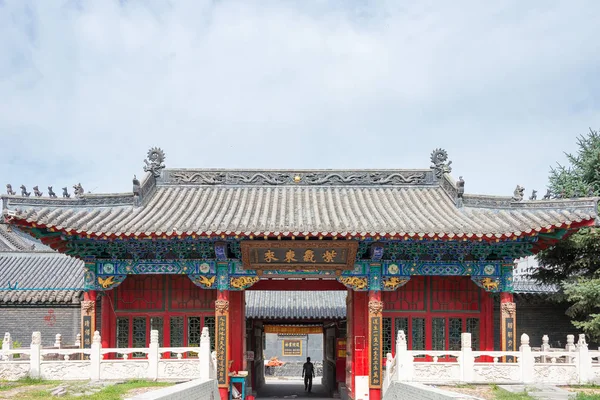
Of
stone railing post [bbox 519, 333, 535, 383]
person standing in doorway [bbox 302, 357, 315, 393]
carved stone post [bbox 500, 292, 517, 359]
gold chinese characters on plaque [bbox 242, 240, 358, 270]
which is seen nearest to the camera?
stone railing post [bbox 519, 333, 535, 383]

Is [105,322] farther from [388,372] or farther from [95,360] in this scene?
[388,372]

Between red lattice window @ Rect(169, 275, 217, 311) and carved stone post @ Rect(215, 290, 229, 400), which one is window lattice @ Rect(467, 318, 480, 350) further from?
red lattice window @ Rect(169, 275, 217, 311)

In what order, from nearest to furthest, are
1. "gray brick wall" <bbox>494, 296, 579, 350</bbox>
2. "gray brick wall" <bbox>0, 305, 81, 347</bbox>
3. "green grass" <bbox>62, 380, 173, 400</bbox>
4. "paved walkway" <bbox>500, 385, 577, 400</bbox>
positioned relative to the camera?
1. "green grass" <bbox>62, 380, 173, 400</bbox>
2. "paved walkway" <bbox>500, 385, 577, 400</bbox>
3. "gray brick wall" <bbox>494, 296, 579, 350</bbox>
4. "gray brick wall" <bbox>0, 305, 81, 347</bbox>

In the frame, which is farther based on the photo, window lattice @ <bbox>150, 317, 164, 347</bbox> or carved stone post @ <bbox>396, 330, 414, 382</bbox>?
window lattice @ <bbox>150, 317, 164, 347</bbox>

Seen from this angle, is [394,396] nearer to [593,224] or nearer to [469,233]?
[469,233]

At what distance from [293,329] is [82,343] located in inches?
699

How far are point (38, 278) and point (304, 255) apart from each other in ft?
38.2

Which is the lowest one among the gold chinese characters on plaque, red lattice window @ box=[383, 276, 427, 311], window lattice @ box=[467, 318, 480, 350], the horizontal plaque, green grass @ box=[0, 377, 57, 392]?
the horizontal plaque

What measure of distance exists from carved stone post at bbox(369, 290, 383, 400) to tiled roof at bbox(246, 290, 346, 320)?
9.50 metres

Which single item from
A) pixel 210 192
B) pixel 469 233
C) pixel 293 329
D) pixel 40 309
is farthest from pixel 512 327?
pixel 293 329

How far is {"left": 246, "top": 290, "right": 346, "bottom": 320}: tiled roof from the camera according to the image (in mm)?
25109

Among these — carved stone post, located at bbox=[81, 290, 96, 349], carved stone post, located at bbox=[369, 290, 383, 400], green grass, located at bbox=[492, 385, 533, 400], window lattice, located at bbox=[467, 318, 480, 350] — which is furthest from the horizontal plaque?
green grass, located at bbox=[492, 385, 533, 400]

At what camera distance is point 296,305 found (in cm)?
2625

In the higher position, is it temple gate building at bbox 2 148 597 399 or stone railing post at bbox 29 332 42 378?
temple gate building at bbox 2 148 597 399
